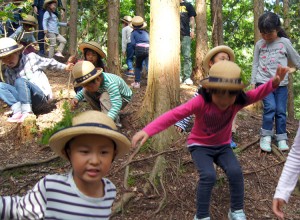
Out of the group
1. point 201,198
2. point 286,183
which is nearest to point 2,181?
point 201,198

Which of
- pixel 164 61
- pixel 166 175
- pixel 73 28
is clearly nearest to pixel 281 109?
pixel 164 61

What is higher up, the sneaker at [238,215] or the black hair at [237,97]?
the black hair at [237,97]

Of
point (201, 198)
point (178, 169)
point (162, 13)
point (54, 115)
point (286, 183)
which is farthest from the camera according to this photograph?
point (54, 115)

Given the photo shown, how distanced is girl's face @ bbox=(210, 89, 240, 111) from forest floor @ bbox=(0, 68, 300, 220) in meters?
1.31

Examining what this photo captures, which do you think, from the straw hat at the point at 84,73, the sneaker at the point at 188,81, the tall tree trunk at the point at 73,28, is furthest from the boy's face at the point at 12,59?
the tall tree trunk at the point at 73,28

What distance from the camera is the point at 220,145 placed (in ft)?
12.0

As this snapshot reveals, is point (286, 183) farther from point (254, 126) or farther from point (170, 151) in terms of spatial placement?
point (254, 126)

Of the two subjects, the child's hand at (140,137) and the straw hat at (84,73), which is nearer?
the child's hand at (140,137)

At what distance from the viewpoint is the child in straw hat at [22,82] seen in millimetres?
A: 5754

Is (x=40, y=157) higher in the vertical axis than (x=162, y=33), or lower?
lower

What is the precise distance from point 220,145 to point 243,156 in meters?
1.69

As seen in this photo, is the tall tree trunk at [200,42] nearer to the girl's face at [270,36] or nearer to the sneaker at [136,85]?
the sneaker at [136,85]

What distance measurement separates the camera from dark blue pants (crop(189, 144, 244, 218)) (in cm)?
347

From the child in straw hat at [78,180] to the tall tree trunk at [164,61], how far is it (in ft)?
8.49
